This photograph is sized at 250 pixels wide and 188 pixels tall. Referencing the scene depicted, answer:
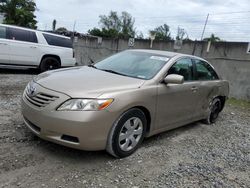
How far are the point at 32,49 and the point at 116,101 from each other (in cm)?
687

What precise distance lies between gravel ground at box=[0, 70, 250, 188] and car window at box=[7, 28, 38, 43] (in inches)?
187

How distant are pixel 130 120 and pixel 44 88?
117 cm

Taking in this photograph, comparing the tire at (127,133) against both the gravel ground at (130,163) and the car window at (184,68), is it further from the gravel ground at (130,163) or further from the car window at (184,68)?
the car window at (184,68)

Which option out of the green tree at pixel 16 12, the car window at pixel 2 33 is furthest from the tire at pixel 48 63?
the green tree at pixel 16 12

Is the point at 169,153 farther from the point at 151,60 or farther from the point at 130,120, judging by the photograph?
the point at 151,60

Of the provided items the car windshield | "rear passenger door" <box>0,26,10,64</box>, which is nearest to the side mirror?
the car windshield

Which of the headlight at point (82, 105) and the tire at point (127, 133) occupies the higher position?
the headlight at point (82, 105)

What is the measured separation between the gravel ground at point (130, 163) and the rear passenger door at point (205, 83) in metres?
0.66

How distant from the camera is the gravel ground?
9.39 feet

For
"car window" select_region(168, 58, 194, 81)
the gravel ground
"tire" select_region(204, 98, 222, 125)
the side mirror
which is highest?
"car window" select_region(168, 58, 194, 81)

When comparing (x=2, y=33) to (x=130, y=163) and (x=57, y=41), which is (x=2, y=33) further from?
(x=130, y=163)

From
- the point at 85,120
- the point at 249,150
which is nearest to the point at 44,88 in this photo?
the point at 85,120

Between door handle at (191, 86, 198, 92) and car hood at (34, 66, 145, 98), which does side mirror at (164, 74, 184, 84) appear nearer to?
car hood at (34, 66, 145, 98)

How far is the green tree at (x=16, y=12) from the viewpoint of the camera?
28.6m
